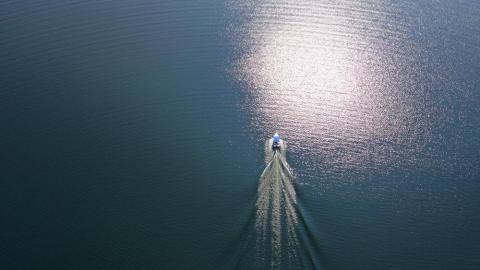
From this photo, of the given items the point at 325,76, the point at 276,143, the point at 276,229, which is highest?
the point at 325,76

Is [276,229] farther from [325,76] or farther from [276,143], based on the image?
[325,76]

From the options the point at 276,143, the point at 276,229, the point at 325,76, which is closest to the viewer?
the point at 276,229

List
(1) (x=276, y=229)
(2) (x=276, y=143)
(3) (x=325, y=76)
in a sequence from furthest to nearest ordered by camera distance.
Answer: (3) (x=325, y=76), (2) (x=276, y=143), (1) (x=276, y=229)

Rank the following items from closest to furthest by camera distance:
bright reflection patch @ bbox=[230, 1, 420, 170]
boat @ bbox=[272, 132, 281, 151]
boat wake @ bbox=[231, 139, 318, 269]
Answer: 1. boat wake @ bbox=[231, 139, 318, 269]
2. boat @ bbox=[272, 132, 281, 151]
3. bright reflection patch @ bbox=[230, 1, 420, 170]

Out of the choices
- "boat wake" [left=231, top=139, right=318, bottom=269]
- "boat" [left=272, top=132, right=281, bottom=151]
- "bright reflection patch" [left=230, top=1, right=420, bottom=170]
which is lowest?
"boat wake" [left=231, top=139, right=318, bottom=269]

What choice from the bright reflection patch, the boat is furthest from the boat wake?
the bright reflection patch

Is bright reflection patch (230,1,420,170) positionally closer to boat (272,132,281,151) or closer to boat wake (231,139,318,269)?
boat (272,132,281,151)

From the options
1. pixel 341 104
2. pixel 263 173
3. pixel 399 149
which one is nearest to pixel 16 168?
pixel 263 173

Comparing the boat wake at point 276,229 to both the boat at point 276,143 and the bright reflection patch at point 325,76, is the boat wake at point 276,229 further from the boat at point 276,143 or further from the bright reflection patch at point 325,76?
the bright reflection patch at point 325,76

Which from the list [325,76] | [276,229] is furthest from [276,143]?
[325,76]
